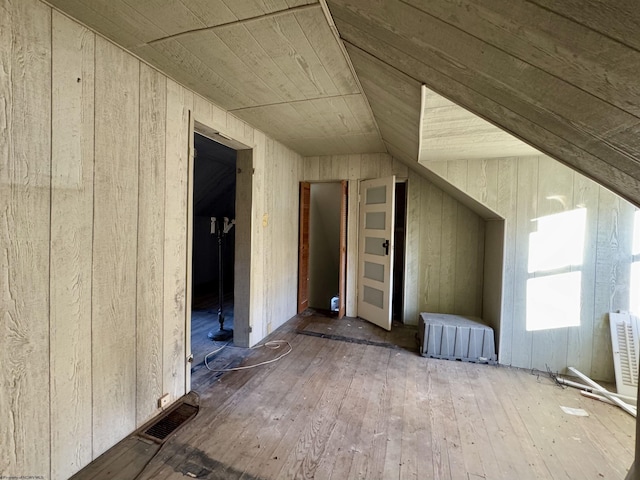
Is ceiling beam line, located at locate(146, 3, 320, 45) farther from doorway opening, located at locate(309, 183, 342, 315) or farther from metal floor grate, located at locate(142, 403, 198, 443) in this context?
doorway opening, located at locate(309, 183, 342, 315)

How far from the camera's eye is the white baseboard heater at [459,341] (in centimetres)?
281

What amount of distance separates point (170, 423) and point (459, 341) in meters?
2.65

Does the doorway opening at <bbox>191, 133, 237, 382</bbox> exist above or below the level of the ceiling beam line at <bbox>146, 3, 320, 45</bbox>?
below

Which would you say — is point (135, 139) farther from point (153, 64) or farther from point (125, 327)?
point (125, 327)

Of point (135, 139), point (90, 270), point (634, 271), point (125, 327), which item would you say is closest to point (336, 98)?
point (135, 139)

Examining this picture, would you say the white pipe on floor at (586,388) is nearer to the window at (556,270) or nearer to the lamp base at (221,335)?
the window at (556,270)

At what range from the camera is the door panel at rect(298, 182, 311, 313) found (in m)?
4.11

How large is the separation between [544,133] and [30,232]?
218cm

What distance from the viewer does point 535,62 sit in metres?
0.74

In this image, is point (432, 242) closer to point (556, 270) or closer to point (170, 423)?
point (556, 270)

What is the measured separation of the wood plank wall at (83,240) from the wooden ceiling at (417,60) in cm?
26

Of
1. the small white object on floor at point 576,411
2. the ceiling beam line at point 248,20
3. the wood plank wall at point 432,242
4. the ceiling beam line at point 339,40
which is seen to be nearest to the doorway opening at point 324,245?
the wood plank wall at point 432,242

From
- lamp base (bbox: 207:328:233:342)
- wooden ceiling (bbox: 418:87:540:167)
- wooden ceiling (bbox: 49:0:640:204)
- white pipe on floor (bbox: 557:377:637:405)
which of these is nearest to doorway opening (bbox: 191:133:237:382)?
lamp base (bbox: 207:328:233:342)

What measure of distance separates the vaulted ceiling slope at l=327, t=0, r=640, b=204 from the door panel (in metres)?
2.73
